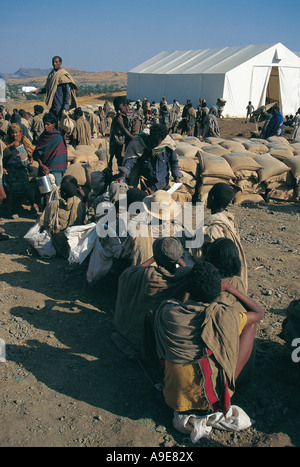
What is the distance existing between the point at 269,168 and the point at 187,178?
1.36 metres

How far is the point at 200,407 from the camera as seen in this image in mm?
2166

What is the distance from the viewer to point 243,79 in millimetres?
20781

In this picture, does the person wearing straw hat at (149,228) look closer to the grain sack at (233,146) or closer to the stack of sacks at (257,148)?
the grain sack at (233,146)

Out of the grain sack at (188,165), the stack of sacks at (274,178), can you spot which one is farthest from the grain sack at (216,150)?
the grain sack at (188,165)

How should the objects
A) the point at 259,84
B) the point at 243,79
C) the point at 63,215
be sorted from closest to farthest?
the point at 63,215, the point at 243,79, the point at 259,84

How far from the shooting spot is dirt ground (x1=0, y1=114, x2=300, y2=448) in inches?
88.1

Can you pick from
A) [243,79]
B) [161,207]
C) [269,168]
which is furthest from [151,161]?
[243,79]

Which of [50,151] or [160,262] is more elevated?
[50,151]

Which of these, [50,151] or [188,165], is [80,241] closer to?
Answer: [50,151]

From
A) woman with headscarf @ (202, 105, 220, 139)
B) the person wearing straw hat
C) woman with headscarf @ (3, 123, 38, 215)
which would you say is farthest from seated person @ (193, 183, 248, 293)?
woman with headscarf @ (202, 105, 220, 139)

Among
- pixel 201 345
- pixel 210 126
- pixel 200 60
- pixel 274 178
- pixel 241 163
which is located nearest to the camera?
pixel 201 345

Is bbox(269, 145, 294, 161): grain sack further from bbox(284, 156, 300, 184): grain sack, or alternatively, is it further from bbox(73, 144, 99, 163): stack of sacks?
bbox(73, 144, 99, 163): stack of sacks

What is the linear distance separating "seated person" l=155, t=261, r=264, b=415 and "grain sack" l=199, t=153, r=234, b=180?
163 inches

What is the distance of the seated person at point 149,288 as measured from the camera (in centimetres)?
256
